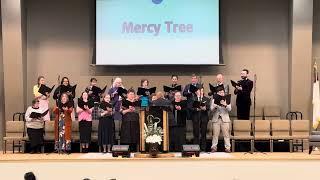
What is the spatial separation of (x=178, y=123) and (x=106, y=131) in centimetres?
141

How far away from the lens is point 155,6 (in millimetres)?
12906

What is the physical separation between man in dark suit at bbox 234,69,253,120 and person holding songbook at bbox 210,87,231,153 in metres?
0.74

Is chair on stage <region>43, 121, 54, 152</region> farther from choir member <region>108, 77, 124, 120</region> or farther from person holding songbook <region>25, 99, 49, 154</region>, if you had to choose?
choir member <region>108, 77, 124, 120</region>

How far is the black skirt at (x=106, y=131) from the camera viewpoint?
1121cm

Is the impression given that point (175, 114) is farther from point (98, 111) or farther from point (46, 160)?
point (46, 160)

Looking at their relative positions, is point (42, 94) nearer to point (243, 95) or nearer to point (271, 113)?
point (243, 95)

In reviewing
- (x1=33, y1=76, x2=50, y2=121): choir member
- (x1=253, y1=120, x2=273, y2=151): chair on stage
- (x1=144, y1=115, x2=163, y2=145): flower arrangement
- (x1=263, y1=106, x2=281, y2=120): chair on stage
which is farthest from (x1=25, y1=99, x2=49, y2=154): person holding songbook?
(x1=263, y1=106, x2=281, y2=120): chair on stage

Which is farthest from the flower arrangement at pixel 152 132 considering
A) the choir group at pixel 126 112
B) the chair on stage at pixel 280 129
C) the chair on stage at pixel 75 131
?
the chair on stage at pixel 280 129

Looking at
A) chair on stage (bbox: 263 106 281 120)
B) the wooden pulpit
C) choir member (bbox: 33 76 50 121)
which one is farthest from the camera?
chair on stage (bbox: 263 106 281 120)

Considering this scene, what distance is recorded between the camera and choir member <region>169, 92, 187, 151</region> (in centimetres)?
1120
